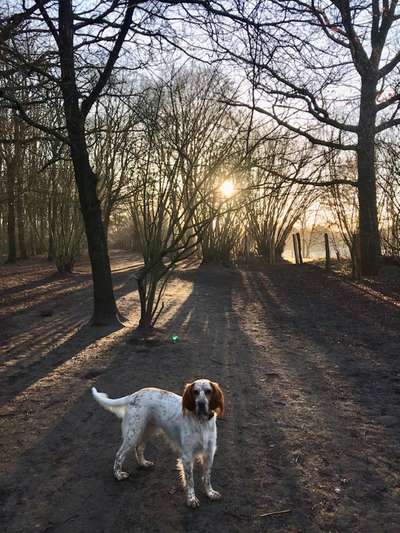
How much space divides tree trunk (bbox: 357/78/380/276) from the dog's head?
12160 millimetres

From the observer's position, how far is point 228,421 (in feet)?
15.1

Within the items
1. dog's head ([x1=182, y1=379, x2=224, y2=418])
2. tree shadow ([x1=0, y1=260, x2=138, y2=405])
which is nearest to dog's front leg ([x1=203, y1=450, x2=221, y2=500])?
dog's head ([x1=182, y1=379, x2=224, y2=418])

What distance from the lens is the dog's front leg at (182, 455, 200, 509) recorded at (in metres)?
3.16

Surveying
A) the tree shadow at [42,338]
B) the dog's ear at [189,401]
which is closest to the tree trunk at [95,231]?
the tree shadow at [42,338]

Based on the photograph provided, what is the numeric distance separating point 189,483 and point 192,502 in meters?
0.12

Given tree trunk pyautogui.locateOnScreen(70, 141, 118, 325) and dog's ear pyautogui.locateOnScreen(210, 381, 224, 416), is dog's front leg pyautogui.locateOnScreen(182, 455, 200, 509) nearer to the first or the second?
Answer: dog's ear pyautogui.locateOnScreen(210, 381, 224, 416)

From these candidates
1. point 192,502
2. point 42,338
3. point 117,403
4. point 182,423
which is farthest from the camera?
point 42,338

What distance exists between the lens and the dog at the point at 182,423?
3.27 meters

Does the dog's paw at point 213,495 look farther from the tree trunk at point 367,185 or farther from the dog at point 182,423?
the tree trunk at point 367,185

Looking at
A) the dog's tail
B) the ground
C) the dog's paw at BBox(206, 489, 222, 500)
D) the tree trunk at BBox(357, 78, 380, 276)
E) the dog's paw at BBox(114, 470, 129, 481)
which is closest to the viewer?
the ground

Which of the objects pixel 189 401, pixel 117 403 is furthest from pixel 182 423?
pixel 117 403

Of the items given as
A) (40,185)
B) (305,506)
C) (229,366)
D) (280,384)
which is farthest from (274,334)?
(40,185)

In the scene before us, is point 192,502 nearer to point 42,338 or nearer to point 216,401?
point 216,401

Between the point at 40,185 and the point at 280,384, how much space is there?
1467 centimetres
